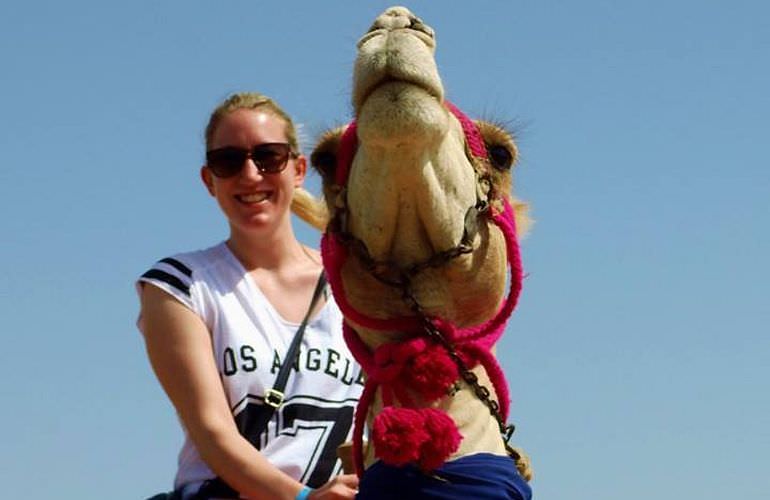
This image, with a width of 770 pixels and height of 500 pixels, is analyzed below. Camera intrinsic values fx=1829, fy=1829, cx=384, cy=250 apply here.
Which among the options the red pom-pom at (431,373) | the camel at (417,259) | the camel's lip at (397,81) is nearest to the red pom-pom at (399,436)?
the camel at (417,259)

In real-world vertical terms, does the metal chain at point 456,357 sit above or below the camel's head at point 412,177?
below

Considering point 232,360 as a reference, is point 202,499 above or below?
below

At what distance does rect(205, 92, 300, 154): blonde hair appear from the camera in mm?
7657

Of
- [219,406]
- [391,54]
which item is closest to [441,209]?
[391,54]

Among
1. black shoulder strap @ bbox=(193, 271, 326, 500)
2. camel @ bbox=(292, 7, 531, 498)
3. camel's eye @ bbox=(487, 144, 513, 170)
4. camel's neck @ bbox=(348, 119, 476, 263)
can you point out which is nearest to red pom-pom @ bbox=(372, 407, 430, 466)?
camel @ bbox=(292, 7, 531, 498)

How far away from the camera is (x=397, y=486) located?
17.5 ft

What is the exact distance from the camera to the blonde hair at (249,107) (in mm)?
7657

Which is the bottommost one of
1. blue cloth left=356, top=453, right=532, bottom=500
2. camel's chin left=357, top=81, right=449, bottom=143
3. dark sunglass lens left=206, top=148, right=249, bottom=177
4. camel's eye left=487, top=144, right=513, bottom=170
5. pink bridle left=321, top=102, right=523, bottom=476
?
blue cloth left=356, top=453, right=532, bottom=500

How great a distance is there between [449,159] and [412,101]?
13.6 inches

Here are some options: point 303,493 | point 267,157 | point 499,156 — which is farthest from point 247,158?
point 499,156

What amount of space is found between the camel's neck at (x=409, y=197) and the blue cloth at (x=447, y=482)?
0.64m

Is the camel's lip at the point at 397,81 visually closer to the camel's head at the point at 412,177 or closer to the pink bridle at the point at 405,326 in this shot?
the camel's head at the point at 412,177

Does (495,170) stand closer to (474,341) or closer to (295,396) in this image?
(474,341)

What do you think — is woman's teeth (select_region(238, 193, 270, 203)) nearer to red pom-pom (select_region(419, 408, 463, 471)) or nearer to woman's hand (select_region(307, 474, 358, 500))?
woman's hand (select_region(307, 474, 358, 500))
